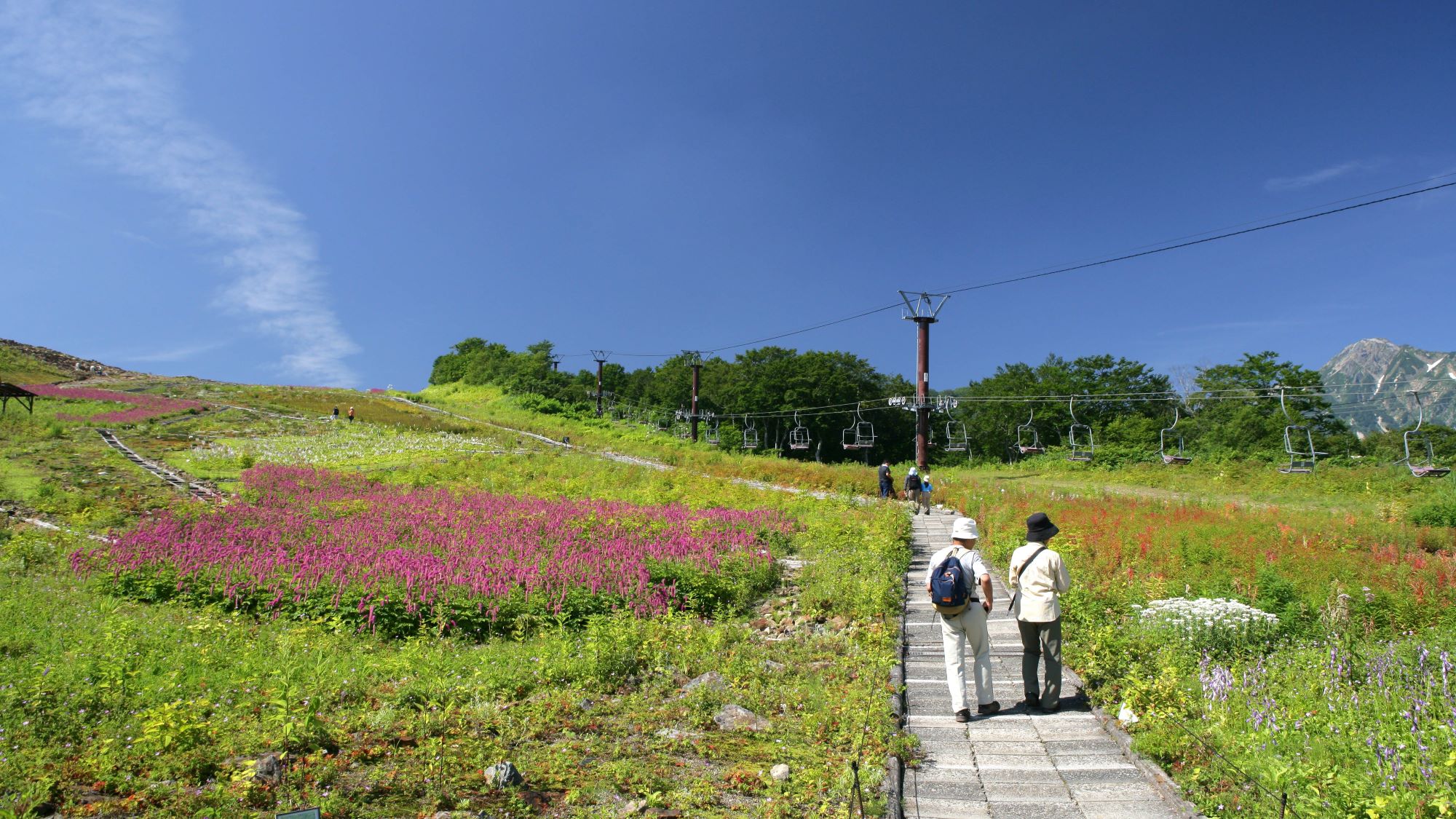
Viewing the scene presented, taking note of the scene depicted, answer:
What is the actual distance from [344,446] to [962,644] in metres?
33.3

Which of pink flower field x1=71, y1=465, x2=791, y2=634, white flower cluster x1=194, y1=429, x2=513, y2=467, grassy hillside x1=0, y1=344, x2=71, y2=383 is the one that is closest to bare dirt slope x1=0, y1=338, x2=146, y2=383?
grassy hillside x1=0, y1=344, x2=71, y2=383

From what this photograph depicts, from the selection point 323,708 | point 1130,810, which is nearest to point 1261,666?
point 1130,810

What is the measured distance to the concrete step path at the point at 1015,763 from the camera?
18.8 ft

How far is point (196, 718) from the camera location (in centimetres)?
582

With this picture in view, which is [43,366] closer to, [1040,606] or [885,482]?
[885,482]

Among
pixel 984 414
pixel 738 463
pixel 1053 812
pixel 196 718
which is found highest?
pixel 984 414

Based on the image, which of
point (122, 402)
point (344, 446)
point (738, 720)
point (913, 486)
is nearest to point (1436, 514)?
point (913, 486)

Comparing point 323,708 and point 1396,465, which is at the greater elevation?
point 1396,465

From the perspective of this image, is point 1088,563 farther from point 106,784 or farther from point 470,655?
point 106,784

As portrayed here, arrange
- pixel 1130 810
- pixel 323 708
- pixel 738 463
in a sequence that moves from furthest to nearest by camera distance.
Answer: pixel 738 463 → pixel 323 708 → pixel 1130 810

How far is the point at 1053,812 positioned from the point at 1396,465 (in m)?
33.3

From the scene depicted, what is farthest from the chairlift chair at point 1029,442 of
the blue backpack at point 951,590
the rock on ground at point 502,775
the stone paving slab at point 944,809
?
the rock on ground at point 502,775

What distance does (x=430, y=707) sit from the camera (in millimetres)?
6668

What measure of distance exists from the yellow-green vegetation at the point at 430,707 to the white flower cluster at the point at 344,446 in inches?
695
